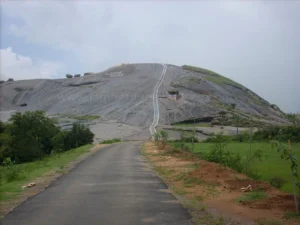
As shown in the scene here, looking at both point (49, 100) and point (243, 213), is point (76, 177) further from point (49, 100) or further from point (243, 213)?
point (49, 100)

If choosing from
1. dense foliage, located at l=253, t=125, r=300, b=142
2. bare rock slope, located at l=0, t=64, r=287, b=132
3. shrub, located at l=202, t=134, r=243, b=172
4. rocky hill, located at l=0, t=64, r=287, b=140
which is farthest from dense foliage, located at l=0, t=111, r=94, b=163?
bare rock slope, located at l=0, t=64, r=287, b=132

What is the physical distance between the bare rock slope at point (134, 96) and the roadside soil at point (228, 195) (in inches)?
2333

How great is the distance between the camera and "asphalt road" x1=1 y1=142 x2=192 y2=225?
8844 millimetres

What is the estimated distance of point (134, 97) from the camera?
9638 cm

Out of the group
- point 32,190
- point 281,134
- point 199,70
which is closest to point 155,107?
point 281,134

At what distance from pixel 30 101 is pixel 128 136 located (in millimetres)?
52116

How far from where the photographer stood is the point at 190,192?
1315cm

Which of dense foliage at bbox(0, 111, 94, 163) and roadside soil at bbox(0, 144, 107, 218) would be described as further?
dense foliage at bbox(0, 111, 94, 163)

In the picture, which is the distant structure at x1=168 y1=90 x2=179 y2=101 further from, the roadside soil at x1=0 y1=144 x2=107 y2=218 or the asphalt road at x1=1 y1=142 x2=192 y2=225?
the asphalt road at x1=1 y1=142 x2=192 y2=225

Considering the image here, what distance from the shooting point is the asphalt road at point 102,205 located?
8844 mm

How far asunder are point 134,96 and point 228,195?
280 ft

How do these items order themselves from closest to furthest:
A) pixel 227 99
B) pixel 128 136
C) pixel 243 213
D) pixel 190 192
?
pixel 243 213
pixel 190 192
pixel 128 136
pixel 227 99

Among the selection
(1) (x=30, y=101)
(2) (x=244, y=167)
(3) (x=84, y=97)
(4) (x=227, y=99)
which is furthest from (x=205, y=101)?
(2) (x=244, y=167)

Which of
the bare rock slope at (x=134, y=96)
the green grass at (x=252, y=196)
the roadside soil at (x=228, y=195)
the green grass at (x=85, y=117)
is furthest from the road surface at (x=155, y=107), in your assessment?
the green grass at (x=252, y=196)
